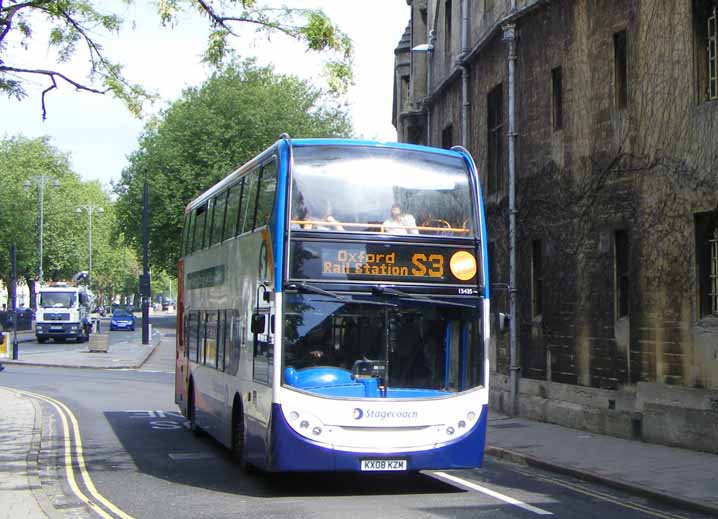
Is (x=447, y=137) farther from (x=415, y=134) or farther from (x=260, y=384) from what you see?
(x=260, y=384)

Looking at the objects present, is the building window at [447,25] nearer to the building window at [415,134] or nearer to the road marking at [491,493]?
the building window at [415,134]

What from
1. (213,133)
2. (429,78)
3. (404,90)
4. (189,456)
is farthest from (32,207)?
(189,456)

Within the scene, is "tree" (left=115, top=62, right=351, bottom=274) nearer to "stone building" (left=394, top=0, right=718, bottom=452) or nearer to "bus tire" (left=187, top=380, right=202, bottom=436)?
"stone building" (left=394, top=0, right=718, bottom=452)

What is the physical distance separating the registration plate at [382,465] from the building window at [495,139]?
12458 millimetres

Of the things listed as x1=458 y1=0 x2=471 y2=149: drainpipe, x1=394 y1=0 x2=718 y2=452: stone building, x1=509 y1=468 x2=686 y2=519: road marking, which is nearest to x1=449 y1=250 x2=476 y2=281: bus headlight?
x1=509 y1=468 x2=686 y2=519: road marking

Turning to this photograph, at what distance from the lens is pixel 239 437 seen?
14.1m

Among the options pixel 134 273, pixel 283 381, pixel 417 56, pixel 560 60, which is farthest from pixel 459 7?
pixel 134 273

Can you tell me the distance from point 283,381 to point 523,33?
1202 cm

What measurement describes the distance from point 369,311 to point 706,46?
7.09 meters

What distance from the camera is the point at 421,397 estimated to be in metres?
11.7

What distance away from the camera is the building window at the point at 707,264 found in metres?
15.3

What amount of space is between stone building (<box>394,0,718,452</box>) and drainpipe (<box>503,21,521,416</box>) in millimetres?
43

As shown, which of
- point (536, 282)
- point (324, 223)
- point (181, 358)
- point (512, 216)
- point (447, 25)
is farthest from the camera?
point (447, 25)

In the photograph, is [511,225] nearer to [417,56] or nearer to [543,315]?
[543,315]
